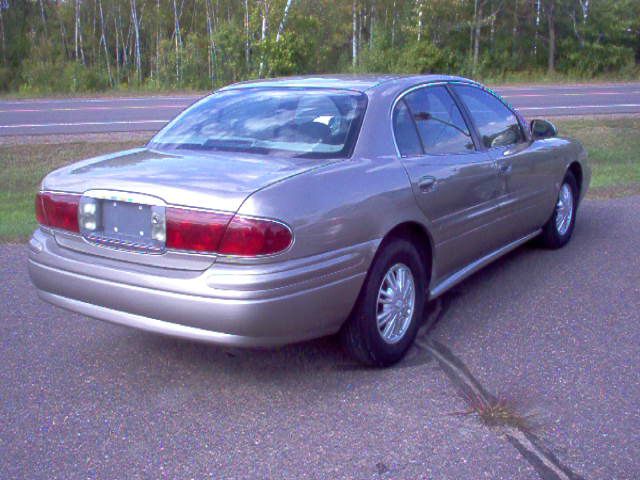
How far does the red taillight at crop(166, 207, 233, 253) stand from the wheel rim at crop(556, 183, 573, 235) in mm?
3901

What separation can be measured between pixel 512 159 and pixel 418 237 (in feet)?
4.58

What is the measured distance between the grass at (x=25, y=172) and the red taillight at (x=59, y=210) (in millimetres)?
3310

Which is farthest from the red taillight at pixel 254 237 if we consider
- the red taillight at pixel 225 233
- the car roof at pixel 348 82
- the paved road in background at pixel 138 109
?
the paved road in background at pixel 138 109

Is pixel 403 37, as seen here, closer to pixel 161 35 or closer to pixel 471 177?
pixel 161 35

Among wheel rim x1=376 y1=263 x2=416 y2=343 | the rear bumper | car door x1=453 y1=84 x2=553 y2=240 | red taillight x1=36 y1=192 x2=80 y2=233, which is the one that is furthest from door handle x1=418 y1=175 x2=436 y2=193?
red taillight x1=36 y1=192 x2=80 y2=233

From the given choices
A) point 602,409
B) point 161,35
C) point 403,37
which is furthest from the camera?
point 161,35

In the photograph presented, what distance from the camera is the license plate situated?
3.77 m

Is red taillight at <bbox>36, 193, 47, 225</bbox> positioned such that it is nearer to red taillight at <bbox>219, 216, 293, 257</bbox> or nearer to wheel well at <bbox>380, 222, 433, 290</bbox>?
red taillight at <bbox>219, 216, 293, 257</bbox>

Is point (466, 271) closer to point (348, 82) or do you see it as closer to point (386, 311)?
point (386, 311)

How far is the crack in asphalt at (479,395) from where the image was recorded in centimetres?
333

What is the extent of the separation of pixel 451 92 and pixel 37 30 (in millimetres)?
39418

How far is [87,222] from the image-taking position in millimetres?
4016

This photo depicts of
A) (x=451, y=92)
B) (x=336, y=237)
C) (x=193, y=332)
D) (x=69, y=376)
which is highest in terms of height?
(x=451, y=92)

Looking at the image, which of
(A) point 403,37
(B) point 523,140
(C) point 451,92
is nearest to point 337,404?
(C) point 451,92
